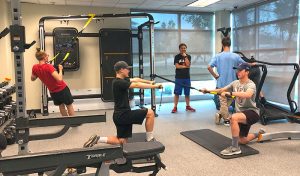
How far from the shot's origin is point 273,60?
6.49m

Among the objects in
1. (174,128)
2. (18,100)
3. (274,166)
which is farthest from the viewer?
(174,128)

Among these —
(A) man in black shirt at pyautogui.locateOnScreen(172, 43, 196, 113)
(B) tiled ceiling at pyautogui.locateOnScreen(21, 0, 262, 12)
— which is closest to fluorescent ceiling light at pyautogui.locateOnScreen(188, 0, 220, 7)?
(B) tiled ceiling at pyautogui.locateOnScreen(21, 0, 262, 12)

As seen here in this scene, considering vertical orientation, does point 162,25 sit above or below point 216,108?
above

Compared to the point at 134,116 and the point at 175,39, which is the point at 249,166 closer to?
the point at 134,116

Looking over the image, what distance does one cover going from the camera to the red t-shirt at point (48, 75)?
435 cm

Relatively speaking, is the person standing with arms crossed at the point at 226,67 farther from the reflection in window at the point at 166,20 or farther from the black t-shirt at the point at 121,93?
the reflection in window at the point at 166,20

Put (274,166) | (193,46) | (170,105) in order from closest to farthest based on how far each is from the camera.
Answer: (274,166), (170,105), (193,46)

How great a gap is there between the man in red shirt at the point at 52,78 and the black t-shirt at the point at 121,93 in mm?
1490

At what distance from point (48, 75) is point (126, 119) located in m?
1.86

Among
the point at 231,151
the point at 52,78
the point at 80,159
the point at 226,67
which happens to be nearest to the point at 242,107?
the point at 231,151

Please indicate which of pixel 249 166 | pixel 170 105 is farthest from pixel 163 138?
pixel 170 105

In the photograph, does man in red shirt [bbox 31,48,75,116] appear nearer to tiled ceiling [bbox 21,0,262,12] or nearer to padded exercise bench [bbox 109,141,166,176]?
tiled ceiling [bbox 21,0,262,12]

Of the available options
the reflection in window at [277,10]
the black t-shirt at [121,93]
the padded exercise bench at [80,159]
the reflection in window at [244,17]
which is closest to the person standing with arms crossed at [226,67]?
the reflection in window at [277,10]

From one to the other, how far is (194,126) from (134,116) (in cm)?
207
